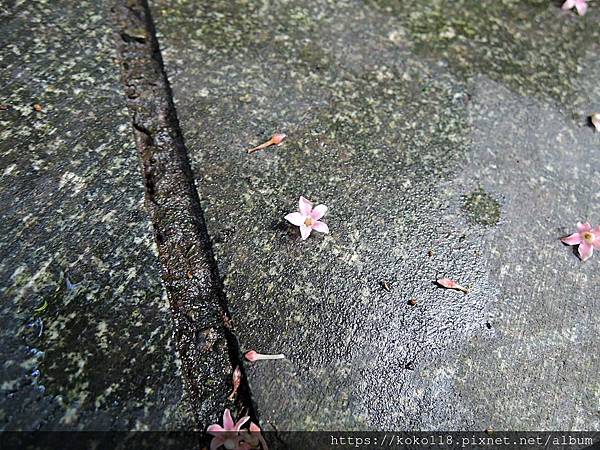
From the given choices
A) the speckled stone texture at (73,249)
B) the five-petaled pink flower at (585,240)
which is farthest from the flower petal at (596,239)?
the speckled stone texture at (73,249)

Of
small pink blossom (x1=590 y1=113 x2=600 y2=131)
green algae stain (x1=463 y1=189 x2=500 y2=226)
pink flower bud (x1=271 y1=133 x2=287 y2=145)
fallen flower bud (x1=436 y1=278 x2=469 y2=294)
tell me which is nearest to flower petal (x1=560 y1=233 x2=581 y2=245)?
green algae stain (x1=463 y1=189 x2=500 y2=226)

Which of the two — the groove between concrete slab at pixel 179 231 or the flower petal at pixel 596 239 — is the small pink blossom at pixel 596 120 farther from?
the groove between concrete slab at pixel 179 231

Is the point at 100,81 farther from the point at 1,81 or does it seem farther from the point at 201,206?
the point at 201,206

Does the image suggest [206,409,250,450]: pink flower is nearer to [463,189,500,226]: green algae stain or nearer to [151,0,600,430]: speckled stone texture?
[151,0,600,430]: speckled stone texture

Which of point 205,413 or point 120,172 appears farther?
point 120,172

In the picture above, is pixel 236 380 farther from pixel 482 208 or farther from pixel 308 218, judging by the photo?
pixel 482 208

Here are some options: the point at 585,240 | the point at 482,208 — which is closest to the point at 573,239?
the point at 585,240

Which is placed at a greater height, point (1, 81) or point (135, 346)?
point (1, 81)

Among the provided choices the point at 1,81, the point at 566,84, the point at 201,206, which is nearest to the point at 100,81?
the point at 1,81
